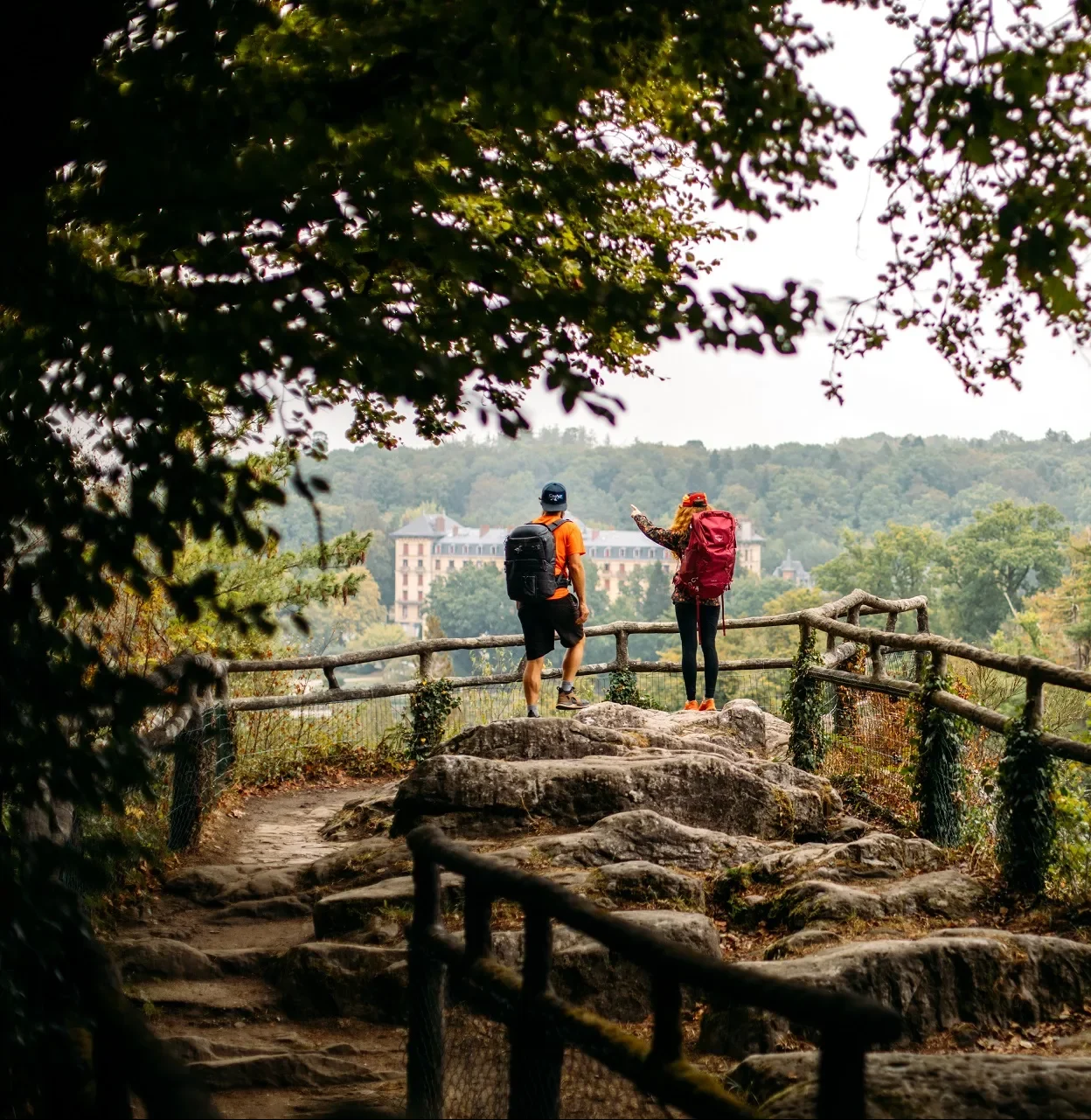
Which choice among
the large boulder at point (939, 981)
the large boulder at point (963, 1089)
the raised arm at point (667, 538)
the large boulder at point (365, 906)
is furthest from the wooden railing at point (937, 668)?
the large boulder at point (963, 1089)

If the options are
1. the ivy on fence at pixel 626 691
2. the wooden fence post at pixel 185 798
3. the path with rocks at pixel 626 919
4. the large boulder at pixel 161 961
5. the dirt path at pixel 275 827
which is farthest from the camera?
the ivy on fence at pixel 626 691

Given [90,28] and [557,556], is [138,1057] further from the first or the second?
[557,556]

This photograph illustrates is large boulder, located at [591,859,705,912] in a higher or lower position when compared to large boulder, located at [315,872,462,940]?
higher

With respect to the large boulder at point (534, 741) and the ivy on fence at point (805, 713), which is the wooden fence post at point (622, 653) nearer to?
the ivy on fence at point (805, 713)

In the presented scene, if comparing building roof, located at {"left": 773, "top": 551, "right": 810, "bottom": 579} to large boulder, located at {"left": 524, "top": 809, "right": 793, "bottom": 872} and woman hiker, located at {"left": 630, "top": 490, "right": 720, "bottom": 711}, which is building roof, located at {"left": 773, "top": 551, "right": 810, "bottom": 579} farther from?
large boulder, located at {"left": 524, "top": 809, "right": 793, "bottom": 872}

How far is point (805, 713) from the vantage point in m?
Result: 10.3

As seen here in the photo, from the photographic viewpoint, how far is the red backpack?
1033 centimetres

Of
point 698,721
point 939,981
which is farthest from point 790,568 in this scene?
point 939,981

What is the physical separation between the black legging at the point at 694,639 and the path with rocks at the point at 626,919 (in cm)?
166

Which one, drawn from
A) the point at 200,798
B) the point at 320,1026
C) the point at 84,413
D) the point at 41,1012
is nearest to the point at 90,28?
the point at 84,413

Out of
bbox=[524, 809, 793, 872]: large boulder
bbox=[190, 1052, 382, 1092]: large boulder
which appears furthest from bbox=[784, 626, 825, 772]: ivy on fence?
bbox=[190, 1052, 382, 1092]: large boulder

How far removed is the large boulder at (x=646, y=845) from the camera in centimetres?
640

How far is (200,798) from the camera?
28.7ft

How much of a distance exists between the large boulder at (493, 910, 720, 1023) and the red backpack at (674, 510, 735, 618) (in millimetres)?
5481
